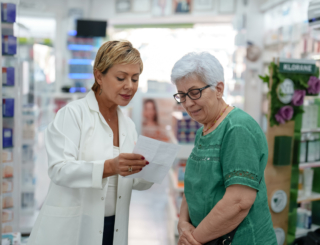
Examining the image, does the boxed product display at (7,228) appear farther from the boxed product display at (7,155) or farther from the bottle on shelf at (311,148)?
the bottle on shelf at (311,148)

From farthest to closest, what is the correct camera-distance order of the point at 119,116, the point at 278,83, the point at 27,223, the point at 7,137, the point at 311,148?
the point at 27,223
the point at 7,137
the point at 311,148
the point at 278,83
the point at 119,116

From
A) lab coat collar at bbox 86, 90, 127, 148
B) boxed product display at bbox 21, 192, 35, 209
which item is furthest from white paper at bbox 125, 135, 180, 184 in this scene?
boxed product display at bbox 21, 192, 35, 209

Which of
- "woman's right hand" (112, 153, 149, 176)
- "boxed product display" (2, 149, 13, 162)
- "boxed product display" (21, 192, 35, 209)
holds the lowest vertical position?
"boxed product display" (21, 192, 35, 209)

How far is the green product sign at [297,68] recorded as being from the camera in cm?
295

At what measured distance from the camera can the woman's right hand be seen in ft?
4.71

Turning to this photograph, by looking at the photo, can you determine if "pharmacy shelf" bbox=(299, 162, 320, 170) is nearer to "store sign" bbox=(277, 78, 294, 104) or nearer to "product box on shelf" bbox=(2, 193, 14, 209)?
"store sign" bbox=(277, 78, 294, 104)

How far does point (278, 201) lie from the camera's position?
3127mm

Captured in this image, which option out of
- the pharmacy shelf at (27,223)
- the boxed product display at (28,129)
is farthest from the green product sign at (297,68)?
the pharmacy shelf at (27,223)

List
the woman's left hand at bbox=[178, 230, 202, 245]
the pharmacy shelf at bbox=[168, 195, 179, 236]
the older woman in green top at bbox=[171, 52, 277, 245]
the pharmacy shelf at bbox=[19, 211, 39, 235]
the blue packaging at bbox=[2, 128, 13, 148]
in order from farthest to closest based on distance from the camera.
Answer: the pharmacy shelf at bbox=[19, 211, 39, 235] → the pharmacy shelf at bbox=[168, 195, 179, 236] → the blue packaging at bbox=[2, 128, 13, 148] → the woman's left hand at bbox=[178, 230, 202, 245] → the older woman in green top at bbox=[171, 52, 277, 245]

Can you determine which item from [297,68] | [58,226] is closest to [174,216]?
[297,68]

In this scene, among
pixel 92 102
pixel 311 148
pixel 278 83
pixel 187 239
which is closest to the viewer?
pixel 187 239

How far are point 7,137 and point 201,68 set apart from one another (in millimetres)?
2807

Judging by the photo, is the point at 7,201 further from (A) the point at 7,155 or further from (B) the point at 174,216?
(B) the point at 174,216

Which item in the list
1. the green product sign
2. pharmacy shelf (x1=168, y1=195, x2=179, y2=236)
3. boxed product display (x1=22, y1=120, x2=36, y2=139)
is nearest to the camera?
the green product sign
